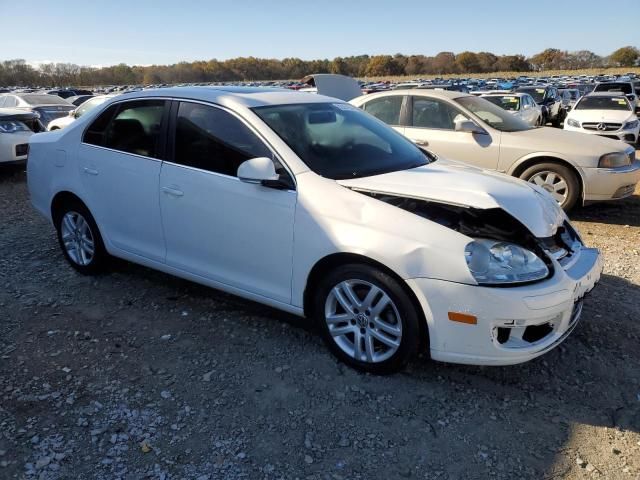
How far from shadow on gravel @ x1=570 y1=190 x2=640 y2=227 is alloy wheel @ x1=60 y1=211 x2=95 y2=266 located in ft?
19.1

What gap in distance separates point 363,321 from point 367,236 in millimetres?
530

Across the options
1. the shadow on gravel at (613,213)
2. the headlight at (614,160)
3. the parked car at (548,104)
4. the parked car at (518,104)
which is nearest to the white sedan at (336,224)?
the headlight at (614,160)

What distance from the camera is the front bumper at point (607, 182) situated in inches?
247

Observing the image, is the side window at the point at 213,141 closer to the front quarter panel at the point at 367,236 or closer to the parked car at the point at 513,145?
the front quarter panel at the point at 367,236

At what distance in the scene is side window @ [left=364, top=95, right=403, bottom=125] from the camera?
7.49m

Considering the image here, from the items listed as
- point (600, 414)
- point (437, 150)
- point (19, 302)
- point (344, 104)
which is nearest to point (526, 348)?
point (600, 414)

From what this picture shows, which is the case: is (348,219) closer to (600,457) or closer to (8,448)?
(600,457)

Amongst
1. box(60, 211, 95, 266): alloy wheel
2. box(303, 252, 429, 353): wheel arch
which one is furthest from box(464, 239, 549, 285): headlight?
box(60, 211, 95, 266): alloy wheel

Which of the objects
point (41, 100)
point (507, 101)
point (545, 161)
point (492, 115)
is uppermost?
point (507, 101)

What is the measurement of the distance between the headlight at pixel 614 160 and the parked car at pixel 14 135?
29.7ft

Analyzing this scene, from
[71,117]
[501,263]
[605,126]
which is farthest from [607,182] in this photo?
[71,117]

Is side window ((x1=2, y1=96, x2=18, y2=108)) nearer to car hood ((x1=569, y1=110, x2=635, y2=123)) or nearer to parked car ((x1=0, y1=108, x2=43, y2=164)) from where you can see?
parked car ((x1=0, y1=108, x2=43, y2=164))

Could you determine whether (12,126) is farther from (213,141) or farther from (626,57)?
(626,57)

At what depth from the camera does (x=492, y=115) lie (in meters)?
7.16
